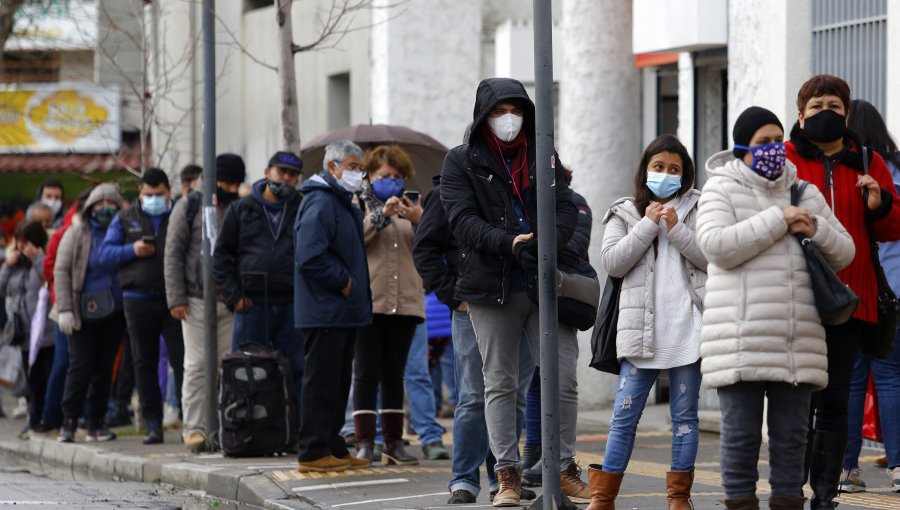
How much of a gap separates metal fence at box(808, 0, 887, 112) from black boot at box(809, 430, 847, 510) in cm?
468

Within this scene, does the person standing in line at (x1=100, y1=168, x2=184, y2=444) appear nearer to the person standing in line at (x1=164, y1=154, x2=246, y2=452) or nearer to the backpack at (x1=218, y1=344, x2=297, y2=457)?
the person standing in line at (x1=164, y1=154, x2=246, y2=452)

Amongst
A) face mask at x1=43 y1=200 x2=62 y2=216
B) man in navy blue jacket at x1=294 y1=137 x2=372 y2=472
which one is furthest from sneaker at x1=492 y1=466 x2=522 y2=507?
face mask at x1=43 y1=200 x2=62 y2=216

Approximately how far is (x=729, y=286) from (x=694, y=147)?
8.21 meters

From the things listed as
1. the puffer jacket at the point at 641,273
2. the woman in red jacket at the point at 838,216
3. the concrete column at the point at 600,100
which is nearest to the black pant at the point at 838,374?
the woman in red jacket at the point at 838,216

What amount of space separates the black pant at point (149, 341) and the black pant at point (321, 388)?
9.90 ft

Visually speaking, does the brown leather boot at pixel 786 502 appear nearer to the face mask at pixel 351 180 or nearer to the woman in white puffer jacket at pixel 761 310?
the woman in white puffer jacket at pixel 761 310

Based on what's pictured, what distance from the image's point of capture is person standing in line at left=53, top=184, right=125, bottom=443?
14.0 metres

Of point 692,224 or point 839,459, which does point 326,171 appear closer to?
→ point 692,224

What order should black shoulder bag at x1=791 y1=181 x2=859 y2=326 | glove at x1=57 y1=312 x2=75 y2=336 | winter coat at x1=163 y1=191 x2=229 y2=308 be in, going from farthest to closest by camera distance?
glove at x1=57 y1=312 x2=75 y2=336 → winter coat at x1=163 y1=191 x2=229 y2=308 → black shoulder bag at x1=791 y1=181 x2=859 y2=326

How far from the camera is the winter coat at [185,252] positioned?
1270cm

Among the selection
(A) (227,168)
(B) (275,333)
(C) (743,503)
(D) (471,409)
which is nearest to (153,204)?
(A) (227,168)

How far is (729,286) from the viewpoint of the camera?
7.09 meters

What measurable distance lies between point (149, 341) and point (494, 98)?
5.59 metres

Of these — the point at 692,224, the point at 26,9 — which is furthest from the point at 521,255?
the point at 26,9
